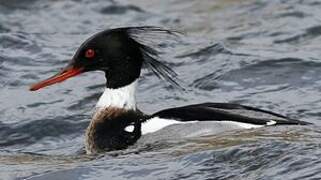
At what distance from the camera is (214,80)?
12.0m

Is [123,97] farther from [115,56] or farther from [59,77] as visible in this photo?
[59,77]

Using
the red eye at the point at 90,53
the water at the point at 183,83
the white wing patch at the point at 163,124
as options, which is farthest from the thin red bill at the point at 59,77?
the white wing patch at the point at 163,124

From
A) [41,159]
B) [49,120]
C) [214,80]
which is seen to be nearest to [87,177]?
[41,159]

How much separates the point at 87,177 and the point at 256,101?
Answer: 3.85m

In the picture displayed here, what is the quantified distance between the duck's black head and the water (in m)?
0.78

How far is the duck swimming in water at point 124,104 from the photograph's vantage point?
9.15m

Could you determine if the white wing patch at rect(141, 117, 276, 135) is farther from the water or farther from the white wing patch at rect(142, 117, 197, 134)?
the water

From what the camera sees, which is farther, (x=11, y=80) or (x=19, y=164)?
(x=11, y=80)

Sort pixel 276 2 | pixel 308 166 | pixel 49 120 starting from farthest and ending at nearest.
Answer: pixel 276 2 < pixel 49 120 < pixel 308 166

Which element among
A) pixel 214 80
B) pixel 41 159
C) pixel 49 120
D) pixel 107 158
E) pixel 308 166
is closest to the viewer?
pixel 308 166

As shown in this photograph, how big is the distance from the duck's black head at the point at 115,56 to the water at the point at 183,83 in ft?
2.57

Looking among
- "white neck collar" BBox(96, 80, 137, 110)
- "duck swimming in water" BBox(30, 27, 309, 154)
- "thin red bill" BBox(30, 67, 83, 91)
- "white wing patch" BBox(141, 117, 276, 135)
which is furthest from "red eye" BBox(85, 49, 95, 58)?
"white wing patch" BBox(141, 117, 276, 135)

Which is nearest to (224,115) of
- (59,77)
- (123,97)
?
(123,97)

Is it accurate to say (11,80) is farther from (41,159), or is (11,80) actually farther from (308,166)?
(308,166)
